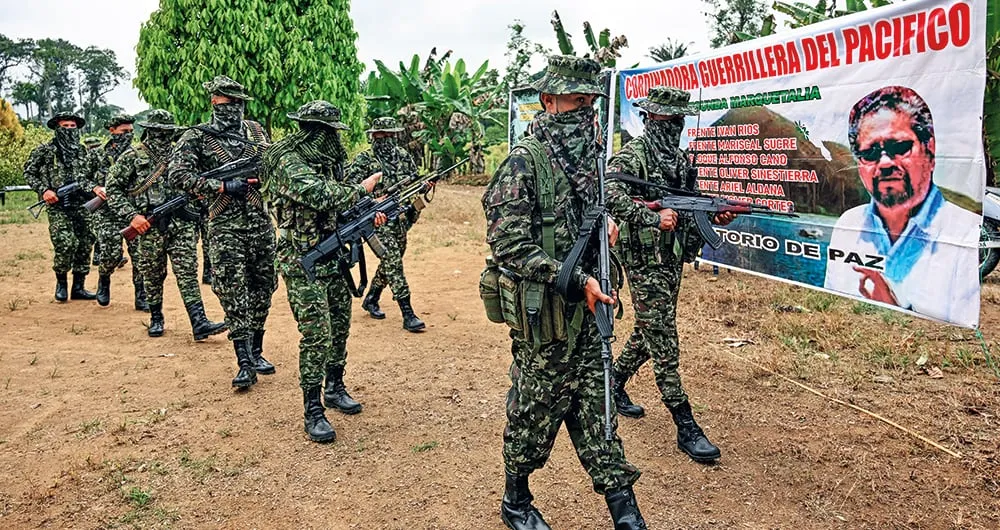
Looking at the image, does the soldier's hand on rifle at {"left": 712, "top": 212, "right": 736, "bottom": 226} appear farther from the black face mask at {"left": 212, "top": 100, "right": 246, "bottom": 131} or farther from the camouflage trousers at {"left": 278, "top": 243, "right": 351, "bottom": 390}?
the black face mask at {"left": 212, "top": 100, "right": 246, "bottom": 131}

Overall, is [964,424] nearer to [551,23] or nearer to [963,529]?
[963,529]

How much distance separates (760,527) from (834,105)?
3021 millimetres

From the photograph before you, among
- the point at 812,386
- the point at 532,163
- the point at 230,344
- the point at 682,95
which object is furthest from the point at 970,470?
the point at 230,344

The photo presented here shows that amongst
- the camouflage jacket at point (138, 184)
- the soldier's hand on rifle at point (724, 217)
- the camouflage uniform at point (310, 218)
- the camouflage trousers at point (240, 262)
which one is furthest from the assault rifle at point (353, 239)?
the camouflage jacket at point (138, 184)

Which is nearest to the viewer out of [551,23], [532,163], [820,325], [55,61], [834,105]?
[532,163]

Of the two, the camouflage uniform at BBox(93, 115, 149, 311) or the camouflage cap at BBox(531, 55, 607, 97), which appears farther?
the camouflage uniform at BBox(93, 115, 149, 311)

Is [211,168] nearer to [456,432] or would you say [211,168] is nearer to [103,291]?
[456,432]

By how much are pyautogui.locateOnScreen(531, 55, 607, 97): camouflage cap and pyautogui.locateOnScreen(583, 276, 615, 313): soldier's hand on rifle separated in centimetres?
76

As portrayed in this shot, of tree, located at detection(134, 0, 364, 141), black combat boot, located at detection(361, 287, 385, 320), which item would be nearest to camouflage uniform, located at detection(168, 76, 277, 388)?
black combat boot, located at detection(361, 287, 385, 320)

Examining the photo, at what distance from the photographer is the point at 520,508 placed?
9.97 feet

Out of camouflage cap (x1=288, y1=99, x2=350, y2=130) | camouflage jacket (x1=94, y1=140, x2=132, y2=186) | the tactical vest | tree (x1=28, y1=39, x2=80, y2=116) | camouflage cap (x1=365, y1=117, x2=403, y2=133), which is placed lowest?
the tactical vest

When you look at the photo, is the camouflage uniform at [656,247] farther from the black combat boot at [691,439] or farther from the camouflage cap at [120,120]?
the camouflage cap at [120,120]

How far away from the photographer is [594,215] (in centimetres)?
282

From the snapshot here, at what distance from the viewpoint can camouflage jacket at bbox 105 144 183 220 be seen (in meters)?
5.73
